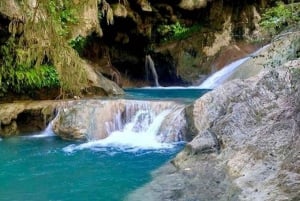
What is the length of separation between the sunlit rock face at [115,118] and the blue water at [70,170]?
0.52 m

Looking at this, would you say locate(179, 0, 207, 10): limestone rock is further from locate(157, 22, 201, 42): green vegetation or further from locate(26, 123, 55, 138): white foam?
locate(26, 123, 55, 138): white foam

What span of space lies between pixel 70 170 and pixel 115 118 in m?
2.92

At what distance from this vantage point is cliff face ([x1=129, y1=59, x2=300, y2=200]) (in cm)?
389

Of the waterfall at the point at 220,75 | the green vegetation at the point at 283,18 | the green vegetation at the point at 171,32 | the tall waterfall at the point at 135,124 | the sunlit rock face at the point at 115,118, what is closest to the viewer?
the green vegetation at the point at 283,18

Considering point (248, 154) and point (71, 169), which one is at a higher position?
point (248, 154)

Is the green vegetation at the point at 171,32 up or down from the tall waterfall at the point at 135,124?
up

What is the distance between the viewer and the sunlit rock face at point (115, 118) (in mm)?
9289

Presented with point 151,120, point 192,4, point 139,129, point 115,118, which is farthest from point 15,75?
point 192,4

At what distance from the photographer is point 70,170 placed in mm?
6988

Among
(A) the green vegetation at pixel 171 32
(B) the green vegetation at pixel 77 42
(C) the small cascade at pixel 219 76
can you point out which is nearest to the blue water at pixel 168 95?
(C) the small cascade at pixel 219 76

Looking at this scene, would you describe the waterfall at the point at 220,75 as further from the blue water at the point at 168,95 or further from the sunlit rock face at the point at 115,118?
the sunlit rock face at the point at 115,118

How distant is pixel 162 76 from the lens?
16656mm

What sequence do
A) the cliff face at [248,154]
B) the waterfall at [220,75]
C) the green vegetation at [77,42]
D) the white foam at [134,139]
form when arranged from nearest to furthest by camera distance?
1. the cliff face at [248,154]
2. the white foam at [134,139]
3. the green vegetation at [77,42]
4. the waterfall at [220,75]

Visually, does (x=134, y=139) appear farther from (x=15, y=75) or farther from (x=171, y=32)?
(x=171, y=32)
